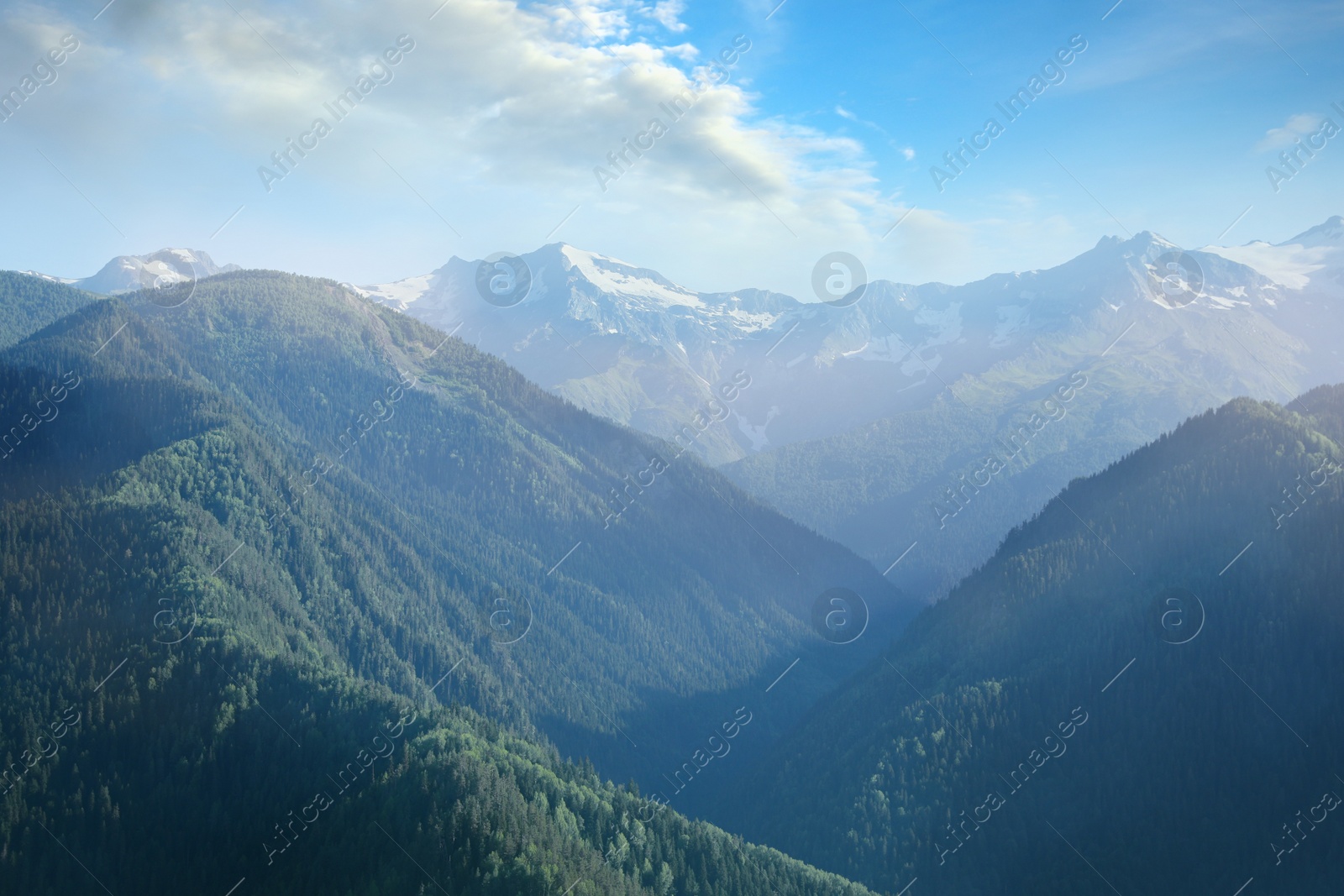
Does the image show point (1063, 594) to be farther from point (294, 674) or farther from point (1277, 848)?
point (294, 674)

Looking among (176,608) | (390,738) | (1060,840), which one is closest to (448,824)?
(390,738)
